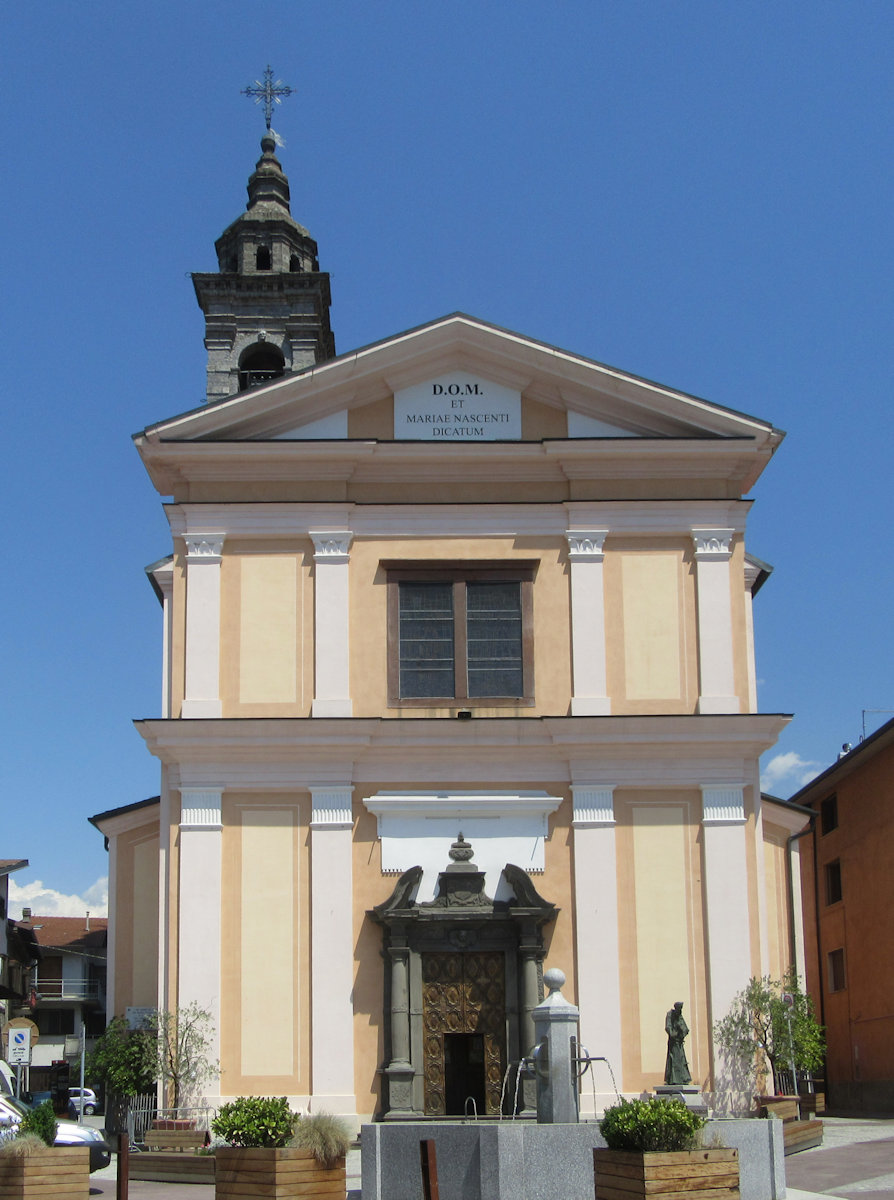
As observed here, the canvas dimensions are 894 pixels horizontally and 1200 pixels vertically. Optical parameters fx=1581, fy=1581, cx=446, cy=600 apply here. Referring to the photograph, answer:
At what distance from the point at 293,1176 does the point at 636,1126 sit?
371cm

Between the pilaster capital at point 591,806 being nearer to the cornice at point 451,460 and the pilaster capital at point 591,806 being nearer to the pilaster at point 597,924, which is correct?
the pilaster at point 597,924

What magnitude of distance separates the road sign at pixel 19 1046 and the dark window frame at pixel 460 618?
1045cm

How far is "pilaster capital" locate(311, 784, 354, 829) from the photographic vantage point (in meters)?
24.8

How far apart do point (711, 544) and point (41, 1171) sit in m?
14.7

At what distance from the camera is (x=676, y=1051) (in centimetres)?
2205

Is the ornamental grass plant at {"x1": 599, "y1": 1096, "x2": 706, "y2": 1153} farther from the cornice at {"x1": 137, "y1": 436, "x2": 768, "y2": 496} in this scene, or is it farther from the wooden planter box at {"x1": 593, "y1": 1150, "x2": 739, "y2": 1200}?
the cornice at {"x1": 137, "y1": 436, "x2": 768, "y2": 496}

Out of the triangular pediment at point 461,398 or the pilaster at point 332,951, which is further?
the triangular pediment at point 461,398

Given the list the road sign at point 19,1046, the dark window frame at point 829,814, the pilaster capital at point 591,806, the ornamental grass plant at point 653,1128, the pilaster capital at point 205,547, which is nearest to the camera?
the ornamental grass plant at point 653,1128

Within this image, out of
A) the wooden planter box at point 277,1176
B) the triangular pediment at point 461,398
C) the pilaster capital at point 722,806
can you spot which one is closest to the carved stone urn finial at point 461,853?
the pilaster capital at point 722,806

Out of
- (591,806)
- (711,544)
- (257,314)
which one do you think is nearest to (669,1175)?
(591,806)

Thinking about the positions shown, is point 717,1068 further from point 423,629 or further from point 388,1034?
point 423,629

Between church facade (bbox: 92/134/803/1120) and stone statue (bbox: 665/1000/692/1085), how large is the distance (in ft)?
6.58

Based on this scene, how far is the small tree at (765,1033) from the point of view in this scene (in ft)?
78.2

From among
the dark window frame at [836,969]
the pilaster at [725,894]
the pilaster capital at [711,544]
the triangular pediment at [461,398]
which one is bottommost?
the dark window frame at [836,969]
